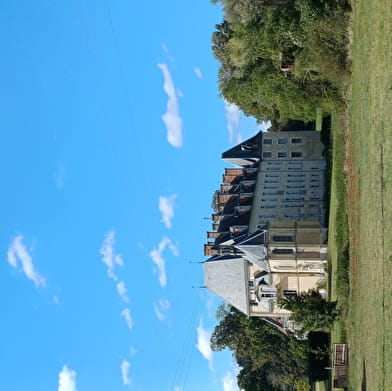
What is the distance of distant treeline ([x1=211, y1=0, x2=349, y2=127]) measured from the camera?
42688 millimetres

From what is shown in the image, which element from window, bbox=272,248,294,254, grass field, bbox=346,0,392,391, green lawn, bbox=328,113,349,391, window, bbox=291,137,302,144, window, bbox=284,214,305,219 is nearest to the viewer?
grass field, bbox=346,0,392,391

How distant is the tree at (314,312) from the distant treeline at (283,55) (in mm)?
16056

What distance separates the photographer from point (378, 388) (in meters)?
28.5

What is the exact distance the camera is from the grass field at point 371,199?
27.5 m

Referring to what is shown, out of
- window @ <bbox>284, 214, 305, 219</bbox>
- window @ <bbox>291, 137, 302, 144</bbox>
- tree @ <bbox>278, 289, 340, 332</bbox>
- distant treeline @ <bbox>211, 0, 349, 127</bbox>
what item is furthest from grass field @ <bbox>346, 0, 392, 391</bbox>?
window @ <bbox>291, 137, 302, 144</bbox>

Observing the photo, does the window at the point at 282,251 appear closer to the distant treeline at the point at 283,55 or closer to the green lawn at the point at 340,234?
the green lawn at the point at 340,234

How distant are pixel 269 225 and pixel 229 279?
1107 centimetres

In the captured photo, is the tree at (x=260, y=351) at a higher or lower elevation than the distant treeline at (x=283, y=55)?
lower

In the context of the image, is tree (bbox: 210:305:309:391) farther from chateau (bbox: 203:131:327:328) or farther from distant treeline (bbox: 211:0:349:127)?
distant treeline (bbox: 211:0:349:127)

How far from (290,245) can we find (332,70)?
23.4m

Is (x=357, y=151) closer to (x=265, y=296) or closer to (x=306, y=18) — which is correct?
(x=306, y=18)

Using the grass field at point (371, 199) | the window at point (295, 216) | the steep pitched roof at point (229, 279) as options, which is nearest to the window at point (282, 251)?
the steep pitched roof at point (229, 279)

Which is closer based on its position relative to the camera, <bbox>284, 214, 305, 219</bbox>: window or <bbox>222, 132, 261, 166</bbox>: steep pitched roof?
<bbox>284, 214, 305, 219</bbox>: window

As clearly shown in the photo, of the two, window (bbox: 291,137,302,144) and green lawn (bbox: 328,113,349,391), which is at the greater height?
window (bbox: 291,137,302,144)
